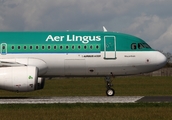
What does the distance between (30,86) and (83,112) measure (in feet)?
30.3

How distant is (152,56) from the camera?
37094mm

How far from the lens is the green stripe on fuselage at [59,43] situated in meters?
36.9

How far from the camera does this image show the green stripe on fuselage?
121 ft

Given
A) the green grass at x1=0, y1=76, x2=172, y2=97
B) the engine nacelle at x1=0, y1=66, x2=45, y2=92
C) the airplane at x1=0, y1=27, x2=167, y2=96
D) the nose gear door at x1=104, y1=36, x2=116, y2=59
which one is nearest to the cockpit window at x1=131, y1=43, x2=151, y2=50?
the airplane at x1=0, y1=27, x2=167, y2=96

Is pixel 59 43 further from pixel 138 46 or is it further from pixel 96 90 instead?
pixel 96 90

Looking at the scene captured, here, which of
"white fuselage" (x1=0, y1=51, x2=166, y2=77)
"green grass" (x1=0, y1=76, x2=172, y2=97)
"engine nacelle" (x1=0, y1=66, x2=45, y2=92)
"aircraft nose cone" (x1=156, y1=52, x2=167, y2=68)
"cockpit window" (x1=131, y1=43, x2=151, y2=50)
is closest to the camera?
"engine nacelle" (x1=0, y1=66, x2=45, y2=92)

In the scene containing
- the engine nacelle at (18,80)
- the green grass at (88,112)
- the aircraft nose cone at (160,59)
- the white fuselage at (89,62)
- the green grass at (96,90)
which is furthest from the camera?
the green grass at (96,90)

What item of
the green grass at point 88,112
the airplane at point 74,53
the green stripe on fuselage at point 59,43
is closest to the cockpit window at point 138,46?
the airplane at point 74,53

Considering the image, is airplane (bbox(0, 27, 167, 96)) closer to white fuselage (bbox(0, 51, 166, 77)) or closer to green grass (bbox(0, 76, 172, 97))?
white fuselage (bbox(0, 51, 166, 77))

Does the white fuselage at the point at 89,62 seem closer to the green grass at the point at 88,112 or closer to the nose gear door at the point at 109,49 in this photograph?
the nose gear door at the point at 109,49

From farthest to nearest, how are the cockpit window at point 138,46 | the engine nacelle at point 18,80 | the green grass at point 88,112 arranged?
the cockpit window at point 138,46 < the engine nacelle at point 18,80 < the green grass at point 88,112

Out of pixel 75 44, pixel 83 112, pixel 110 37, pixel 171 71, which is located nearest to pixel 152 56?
pixel 110 37

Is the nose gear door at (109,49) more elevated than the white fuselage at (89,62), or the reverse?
the nose gear door at (109,49)

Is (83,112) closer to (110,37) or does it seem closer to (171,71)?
(110,37)
